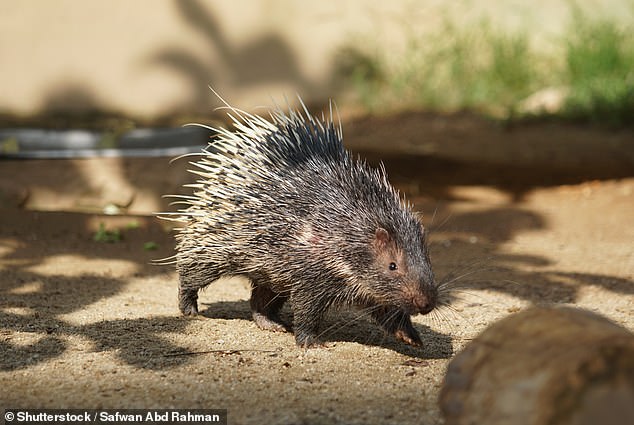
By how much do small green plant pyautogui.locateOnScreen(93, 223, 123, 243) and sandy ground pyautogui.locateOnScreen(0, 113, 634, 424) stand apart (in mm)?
86

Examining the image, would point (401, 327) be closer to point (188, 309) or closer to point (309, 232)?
point (309, 232)

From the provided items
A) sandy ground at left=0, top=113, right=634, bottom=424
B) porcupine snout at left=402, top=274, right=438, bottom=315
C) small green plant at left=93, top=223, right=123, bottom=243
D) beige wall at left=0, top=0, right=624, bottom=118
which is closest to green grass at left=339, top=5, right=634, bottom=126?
beige wall at left=0, top=0, right=624, bottom=118

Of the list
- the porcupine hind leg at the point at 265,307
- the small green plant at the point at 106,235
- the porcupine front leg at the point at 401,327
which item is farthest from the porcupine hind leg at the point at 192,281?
the small green plant at the point at 106,235

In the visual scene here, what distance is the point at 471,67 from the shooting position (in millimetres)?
13430

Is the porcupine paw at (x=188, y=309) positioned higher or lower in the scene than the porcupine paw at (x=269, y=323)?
higher

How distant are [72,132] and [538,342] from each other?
7.73 meters

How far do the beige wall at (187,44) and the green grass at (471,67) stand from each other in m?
0.33

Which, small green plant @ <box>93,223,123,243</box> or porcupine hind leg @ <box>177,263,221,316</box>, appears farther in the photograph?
small green plant @ <box>93,223,123,243</box>

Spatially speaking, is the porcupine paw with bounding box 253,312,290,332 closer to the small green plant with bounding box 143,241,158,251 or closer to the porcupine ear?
the porcupine ear

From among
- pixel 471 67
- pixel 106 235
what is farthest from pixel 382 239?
pixel 471 67

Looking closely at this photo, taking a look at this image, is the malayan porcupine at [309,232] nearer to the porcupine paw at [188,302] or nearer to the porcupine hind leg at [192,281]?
the porcupine hind leg at [192,281]

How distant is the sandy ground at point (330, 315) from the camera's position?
3957 millimetres

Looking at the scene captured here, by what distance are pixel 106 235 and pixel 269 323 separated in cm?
294

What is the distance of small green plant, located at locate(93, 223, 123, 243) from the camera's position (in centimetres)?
751
